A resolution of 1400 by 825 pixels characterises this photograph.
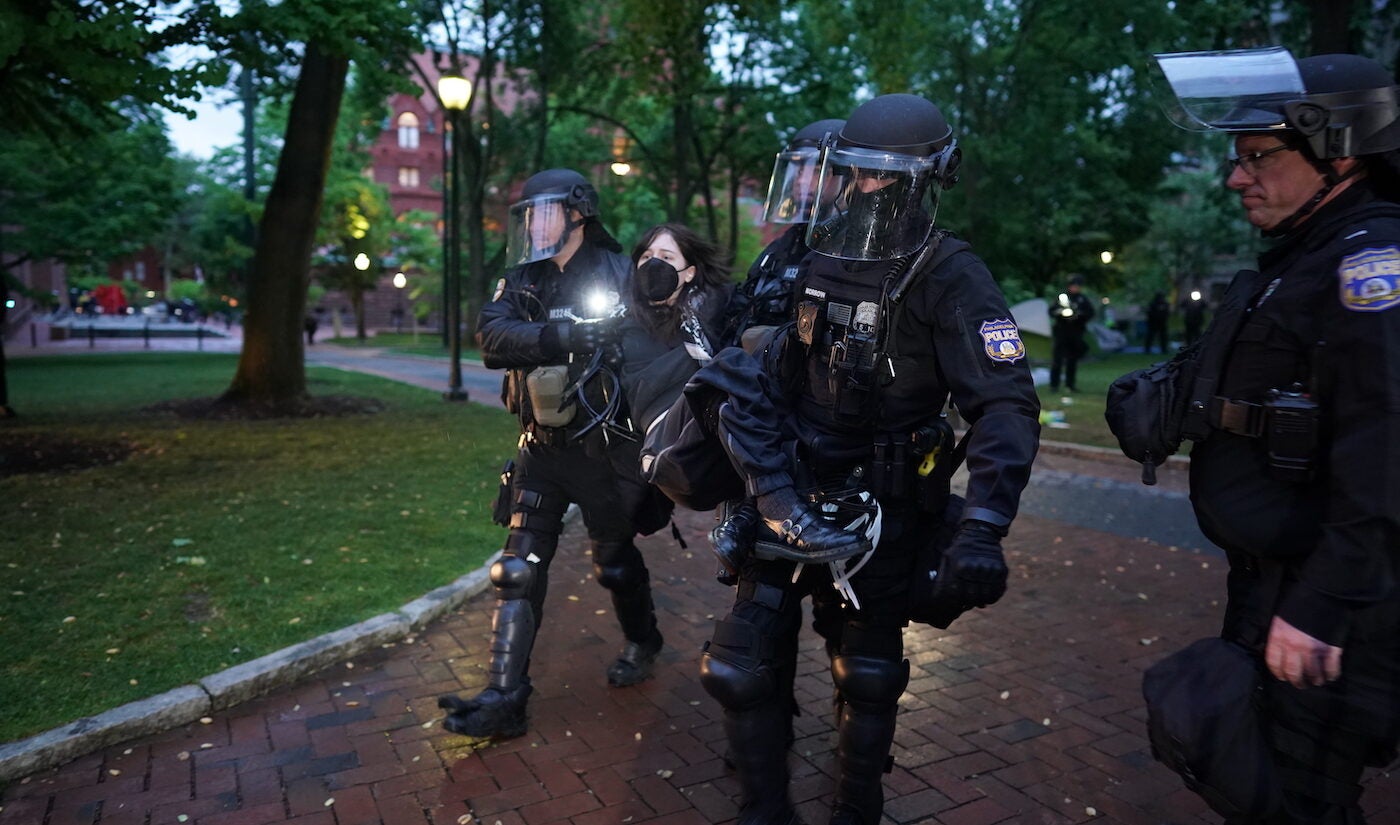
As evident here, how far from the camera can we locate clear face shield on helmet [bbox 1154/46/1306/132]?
230 cm

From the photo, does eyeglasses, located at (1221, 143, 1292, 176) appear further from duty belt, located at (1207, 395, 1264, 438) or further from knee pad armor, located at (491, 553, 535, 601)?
knee pad armor, located at (491, 553, 535, 601)

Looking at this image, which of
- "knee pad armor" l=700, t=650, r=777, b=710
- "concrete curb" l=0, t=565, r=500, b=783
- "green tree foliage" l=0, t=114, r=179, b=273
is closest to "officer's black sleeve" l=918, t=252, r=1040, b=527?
"knee pad armor" l=700, t=650, r=777, b=710

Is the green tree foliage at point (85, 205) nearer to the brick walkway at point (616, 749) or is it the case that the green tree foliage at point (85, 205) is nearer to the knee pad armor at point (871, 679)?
the brick walkway at point (616, 749)

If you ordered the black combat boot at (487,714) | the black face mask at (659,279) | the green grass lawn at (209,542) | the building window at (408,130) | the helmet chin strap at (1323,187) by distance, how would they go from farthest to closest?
the building window at (408,130), the green grass lawn at (209,542), the black combat boot at (487,714), the black face mask at (659,279), the helmet chin strap at (1323,187)

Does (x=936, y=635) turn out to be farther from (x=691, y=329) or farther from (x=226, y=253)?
(x=226, y=253)

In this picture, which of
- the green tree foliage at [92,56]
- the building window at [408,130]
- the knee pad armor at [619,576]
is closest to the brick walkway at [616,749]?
the knee pad armor at [619,576]

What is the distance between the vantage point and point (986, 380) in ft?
8.57

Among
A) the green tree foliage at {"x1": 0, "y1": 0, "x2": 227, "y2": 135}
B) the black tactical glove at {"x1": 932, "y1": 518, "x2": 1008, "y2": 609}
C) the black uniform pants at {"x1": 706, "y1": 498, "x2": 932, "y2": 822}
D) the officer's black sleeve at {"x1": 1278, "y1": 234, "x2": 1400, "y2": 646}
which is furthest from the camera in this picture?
the green tree foliage at {"x1": 0, "y1": 0, "x2": 227, "y2": 135}

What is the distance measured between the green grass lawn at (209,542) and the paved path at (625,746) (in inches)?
20.9

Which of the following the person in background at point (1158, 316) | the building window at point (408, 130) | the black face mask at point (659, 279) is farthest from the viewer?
the building window at point (408, 130)

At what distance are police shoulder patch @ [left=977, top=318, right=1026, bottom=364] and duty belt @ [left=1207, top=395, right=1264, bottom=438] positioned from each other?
49 centimetres

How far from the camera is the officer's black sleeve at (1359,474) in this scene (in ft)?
6.45

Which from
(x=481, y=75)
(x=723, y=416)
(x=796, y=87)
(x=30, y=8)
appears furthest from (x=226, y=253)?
(x=723, y=416)

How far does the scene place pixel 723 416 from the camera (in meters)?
2.78
